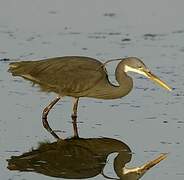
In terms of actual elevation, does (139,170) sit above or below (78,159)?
below

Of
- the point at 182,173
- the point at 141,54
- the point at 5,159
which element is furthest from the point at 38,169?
the point at 141,54

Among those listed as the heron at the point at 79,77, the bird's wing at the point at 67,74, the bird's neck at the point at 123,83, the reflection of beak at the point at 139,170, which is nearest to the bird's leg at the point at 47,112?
the heron at the point at 79,77

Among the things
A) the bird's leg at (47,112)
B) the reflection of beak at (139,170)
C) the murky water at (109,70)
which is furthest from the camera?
the bird's leg at (47,112)

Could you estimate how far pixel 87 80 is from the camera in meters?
8.52

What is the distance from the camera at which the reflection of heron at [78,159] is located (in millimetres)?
7016

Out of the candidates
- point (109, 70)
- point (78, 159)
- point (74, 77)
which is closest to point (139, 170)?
point (78, 159)

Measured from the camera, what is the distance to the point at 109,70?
403 inches

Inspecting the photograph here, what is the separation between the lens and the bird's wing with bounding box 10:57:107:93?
8.52 meters

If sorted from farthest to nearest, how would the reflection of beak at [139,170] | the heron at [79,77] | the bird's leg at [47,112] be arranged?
the heron at [79,77]
the bird's leg at [47,112]
the reflection of beak at [139,170]

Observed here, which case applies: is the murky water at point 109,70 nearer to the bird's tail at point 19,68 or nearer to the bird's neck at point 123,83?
the bird's neck at point 123,83

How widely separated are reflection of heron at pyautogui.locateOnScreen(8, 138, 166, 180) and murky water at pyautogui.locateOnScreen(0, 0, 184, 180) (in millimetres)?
59

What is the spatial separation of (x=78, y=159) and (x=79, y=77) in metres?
1.33

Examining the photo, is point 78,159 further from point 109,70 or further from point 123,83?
point 109,70

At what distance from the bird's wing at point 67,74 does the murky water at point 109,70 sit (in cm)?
28
